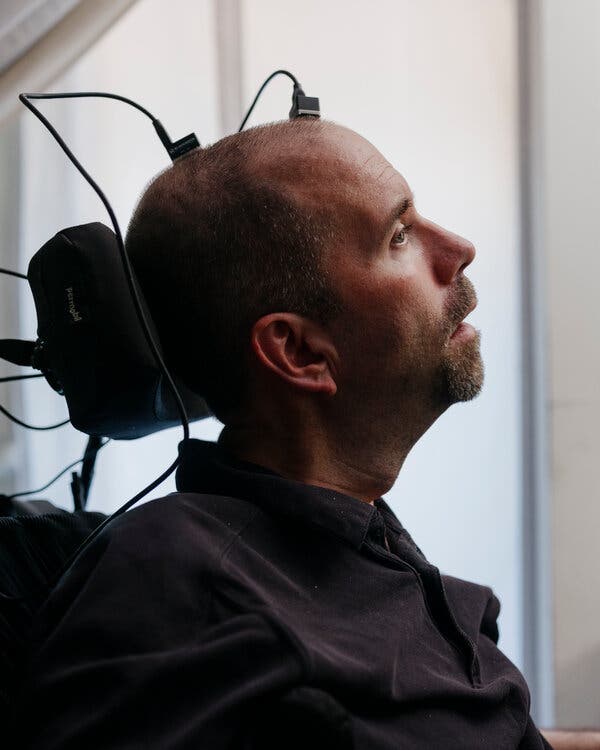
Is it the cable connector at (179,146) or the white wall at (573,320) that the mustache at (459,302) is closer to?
the cable connector at (179,146)

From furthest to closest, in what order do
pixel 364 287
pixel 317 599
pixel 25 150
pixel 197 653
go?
pixel 25 150, pixel 364 287, pixel 317 599, pixel 197 653

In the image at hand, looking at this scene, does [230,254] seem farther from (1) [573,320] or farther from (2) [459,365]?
(1) [573,320]

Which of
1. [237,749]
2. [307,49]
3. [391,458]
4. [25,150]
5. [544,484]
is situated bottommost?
[544,484]

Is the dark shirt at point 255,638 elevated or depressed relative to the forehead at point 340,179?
depressed

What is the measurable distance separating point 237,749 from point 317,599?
6.5 inches

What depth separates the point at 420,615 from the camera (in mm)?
855

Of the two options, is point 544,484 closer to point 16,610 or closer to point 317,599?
point 317,599

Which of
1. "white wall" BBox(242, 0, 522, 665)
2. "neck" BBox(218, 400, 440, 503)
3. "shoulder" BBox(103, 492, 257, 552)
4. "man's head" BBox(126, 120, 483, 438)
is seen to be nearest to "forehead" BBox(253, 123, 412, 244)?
"man's head" BBox(126, 120, 483, 438)

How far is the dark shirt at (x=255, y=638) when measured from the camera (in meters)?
0.65

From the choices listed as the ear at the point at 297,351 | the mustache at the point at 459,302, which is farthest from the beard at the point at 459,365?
the ear at the point at 297,351

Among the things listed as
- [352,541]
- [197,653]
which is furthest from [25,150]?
[197,653]

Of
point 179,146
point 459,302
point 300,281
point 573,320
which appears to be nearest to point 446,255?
point 459,302

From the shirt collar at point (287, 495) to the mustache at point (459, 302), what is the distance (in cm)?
23

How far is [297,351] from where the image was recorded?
93 cm
